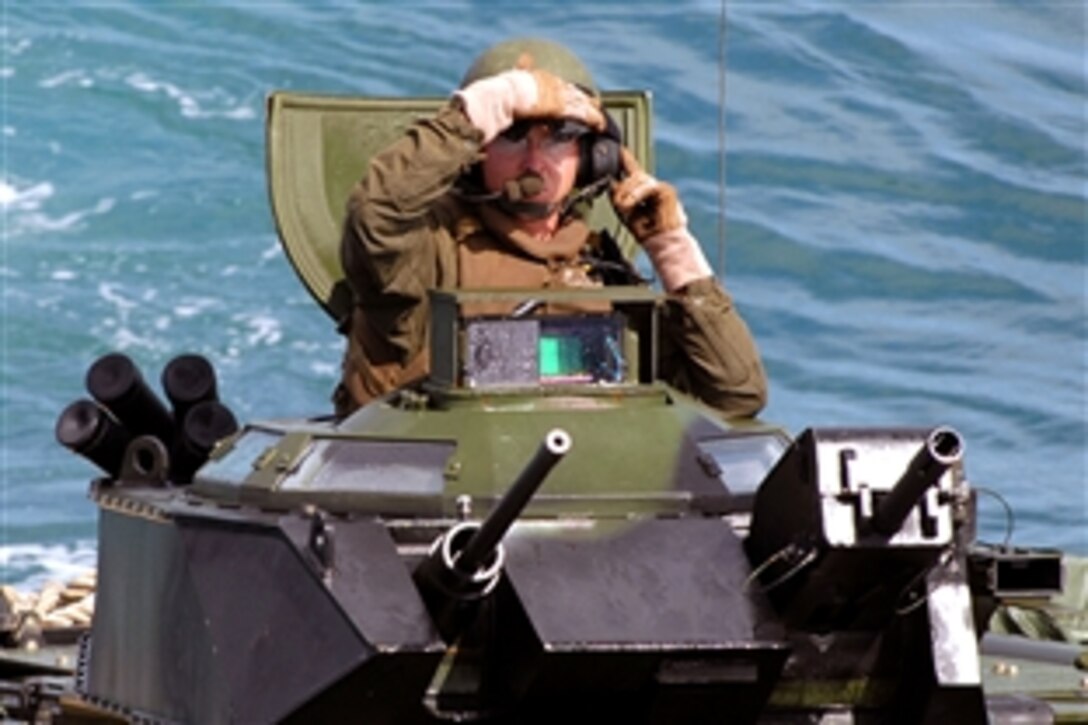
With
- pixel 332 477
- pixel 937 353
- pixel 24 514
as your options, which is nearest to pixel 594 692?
pixel 332 477

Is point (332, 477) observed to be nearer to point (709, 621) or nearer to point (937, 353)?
point (709, 621)

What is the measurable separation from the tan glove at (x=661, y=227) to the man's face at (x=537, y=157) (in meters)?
0.16

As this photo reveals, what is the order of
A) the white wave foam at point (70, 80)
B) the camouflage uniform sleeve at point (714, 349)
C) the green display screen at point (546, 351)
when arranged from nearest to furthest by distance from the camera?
the green display screen at point (546, 351), the camouflage uniform sleeve at point (714, 349), the white wave foam at point (70, 80)

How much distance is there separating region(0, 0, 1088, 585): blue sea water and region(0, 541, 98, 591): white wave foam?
53 mm

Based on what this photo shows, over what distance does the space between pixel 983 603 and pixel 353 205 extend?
212 centimetres

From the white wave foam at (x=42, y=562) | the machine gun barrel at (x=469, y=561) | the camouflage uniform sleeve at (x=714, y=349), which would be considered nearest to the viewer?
the machine gun barrel at (x=469, y=561)

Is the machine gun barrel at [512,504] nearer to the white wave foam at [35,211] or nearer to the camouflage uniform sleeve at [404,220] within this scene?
the camouflage uniform sleeve at [404,220]

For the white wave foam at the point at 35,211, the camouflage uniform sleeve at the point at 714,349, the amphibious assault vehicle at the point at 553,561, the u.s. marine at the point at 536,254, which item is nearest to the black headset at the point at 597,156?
the u.s. marine at the point at 536,254

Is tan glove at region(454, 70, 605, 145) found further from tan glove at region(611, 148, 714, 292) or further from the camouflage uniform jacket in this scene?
tan glove at region(611, 148, 714, 292)

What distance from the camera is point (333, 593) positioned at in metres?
9.23

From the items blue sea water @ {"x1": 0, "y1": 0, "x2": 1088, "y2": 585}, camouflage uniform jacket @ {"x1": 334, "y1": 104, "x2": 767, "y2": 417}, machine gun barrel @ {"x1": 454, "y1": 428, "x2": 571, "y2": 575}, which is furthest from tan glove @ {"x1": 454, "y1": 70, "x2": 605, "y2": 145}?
blue sea water @ {"x1": 0, "y1": 0, "x2": 1088, "y2": 585}

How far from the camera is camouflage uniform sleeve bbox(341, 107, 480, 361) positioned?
1051 cm

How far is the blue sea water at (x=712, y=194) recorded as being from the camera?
2222cm

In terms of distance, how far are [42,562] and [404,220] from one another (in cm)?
964
